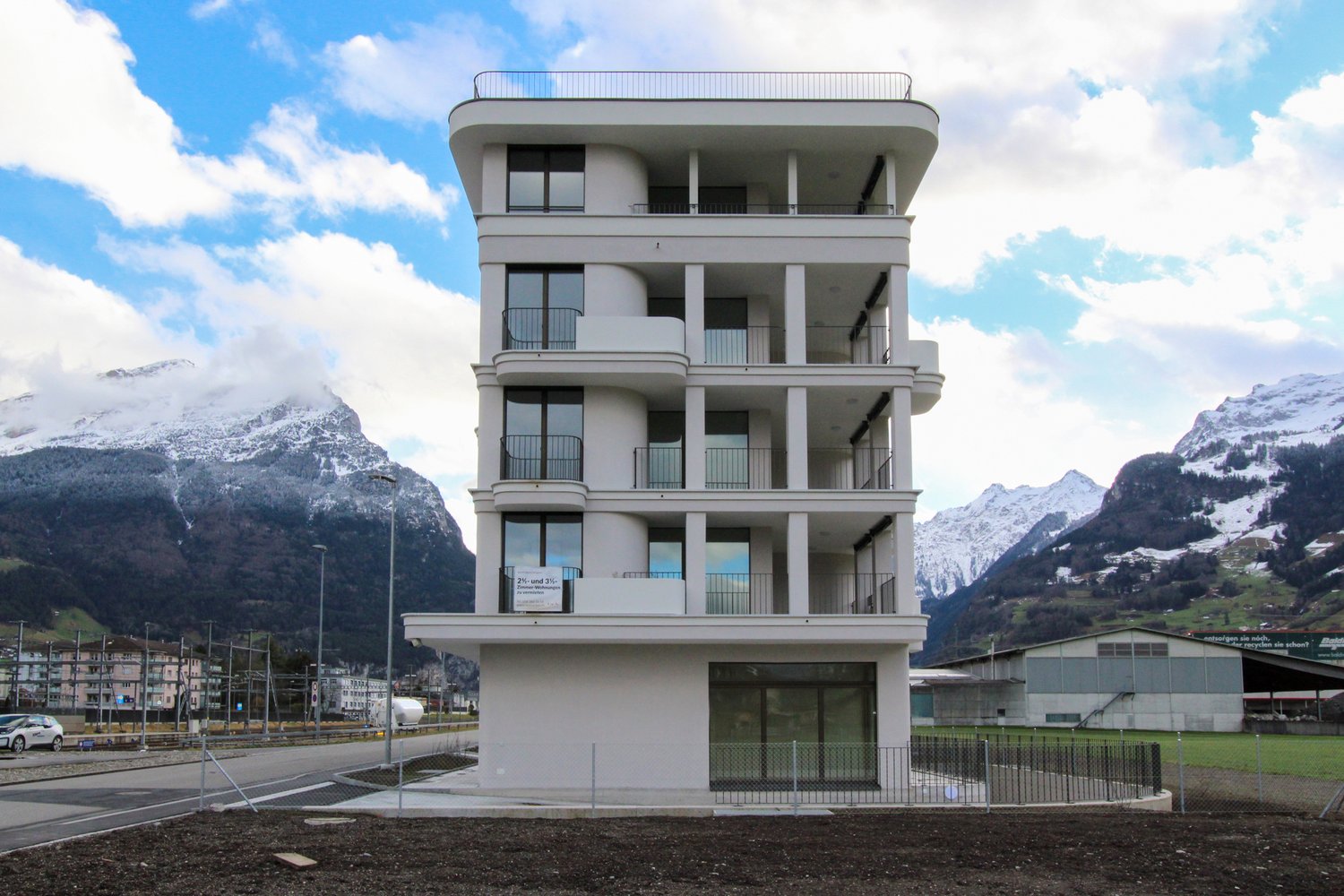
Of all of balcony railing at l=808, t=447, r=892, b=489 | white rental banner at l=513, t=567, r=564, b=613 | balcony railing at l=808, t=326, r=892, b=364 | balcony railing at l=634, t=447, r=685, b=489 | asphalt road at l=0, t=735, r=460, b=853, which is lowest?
asphalt road at l=0, t=735, r=460, b=853

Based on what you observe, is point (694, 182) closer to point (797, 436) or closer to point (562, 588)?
point (797, 436)

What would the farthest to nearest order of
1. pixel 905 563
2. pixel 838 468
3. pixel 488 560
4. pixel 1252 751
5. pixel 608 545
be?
pixel 1252 751
pixel 838 468
pixel 608 545
pixel 488 560
pixel 905 563

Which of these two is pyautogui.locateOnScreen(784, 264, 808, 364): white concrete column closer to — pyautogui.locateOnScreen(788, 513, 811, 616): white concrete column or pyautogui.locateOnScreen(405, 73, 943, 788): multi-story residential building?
pyautogui.locateOnScreen(405, 73, 943, 788): multi-story residential building

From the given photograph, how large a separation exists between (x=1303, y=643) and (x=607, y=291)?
100035mm

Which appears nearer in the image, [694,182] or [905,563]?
[905,563]

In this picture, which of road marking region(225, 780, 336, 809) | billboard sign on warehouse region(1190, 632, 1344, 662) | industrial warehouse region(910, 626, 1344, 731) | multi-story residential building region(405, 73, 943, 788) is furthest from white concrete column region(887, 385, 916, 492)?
billboard sign on warehouse region(1190, 632, 1344, 662)

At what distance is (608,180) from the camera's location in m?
34.8

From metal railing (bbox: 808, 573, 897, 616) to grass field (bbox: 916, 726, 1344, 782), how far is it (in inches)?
304

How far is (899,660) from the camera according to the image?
106 ft

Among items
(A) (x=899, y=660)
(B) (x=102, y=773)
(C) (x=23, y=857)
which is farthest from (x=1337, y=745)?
(C) (x=23, y=857)

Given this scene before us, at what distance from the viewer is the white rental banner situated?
31.2 metres

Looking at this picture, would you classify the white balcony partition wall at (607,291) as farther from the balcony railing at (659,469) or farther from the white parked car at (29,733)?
the white parked car at (29,733)

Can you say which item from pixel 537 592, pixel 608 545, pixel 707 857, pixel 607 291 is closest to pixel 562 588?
pixel 537 592

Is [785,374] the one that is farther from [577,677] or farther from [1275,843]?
[1275,843]
